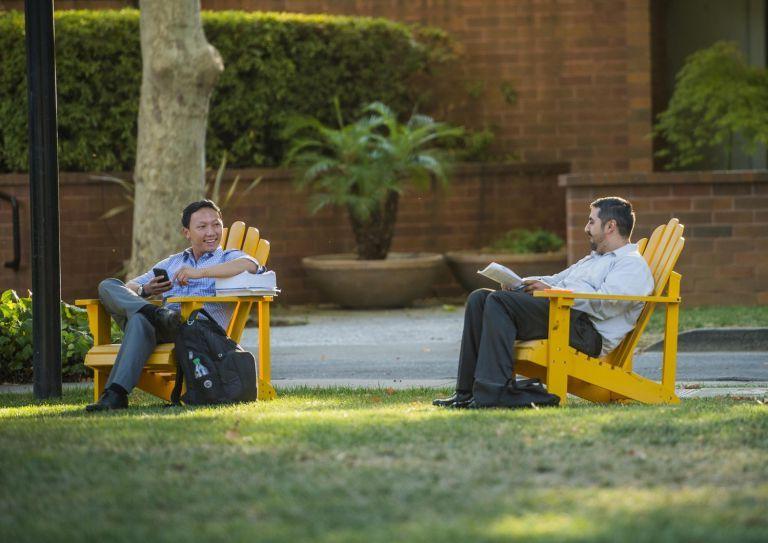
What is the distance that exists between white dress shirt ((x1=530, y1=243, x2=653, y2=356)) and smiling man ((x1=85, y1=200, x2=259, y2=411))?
1.92 meters

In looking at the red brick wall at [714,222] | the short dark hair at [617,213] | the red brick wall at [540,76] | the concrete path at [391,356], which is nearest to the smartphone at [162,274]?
the concrete path at [391,356]

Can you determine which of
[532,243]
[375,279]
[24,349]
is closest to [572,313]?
[24,349]

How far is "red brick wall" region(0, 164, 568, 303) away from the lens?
15672 millimetres

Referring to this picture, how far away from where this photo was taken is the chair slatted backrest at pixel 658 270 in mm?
7516

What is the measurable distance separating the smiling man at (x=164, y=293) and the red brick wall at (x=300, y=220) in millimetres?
7695

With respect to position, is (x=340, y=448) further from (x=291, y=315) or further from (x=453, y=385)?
(x=291, y=315)

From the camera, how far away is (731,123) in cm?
1567

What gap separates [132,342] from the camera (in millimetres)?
7305

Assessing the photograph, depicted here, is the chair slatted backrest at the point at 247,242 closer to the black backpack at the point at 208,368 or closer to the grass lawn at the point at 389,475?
the black backpack at the point at 208,368

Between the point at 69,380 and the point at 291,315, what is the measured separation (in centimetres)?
569

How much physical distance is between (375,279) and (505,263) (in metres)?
1.48

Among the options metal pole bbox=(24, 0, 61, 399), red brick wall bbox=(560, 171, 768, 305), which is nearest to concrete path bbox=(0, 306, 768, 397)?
metal pole bbox=(24, 0, 61, 399)

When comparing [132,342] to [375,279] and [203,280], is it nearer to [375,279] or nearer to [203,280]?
[203,280]

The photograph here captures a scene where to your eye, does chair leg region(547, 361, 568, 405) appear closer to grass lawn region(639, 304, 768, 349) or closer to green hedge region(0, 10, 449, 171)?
grass lawn region(639, 304, 768, 349)
